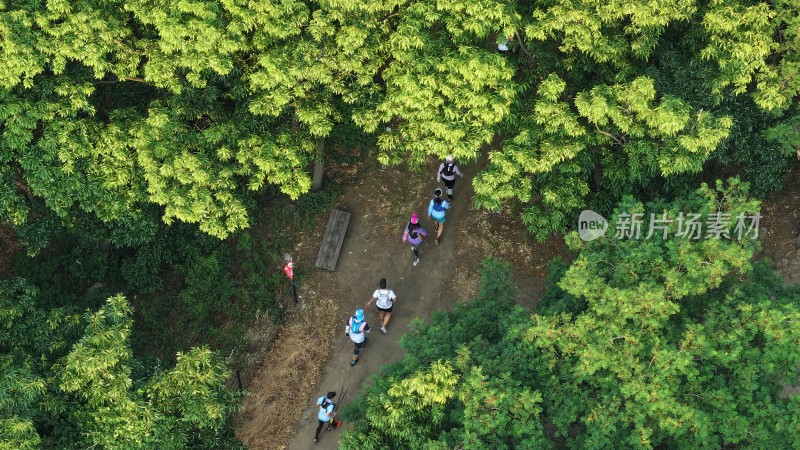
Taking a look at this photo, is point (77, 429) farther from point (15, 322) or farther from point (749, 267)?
point (749, 267)

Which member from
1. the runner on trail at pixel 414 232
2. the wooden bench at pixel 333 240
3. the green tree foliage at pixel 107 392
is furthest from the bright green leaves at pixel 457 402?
the wooden bench at pixel 333 240

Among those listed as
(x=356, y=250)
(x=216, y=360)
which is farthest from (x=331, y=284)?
(x=216, y=360)

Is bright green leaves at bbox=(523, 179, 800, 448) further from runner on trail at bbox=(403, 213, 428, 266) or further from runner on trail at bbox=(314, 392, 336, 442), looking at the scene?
runner on trail at bbox=(403, 213, 428, 266)

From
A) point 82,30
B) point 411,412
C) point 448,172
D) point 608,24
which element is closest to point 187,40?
point 82,30

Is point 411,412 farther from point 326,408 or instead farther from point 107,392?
point 107,392

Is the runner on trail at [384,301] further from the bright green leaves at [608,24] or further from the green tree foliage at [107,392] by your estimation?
the bright green leaves at [608,24]
